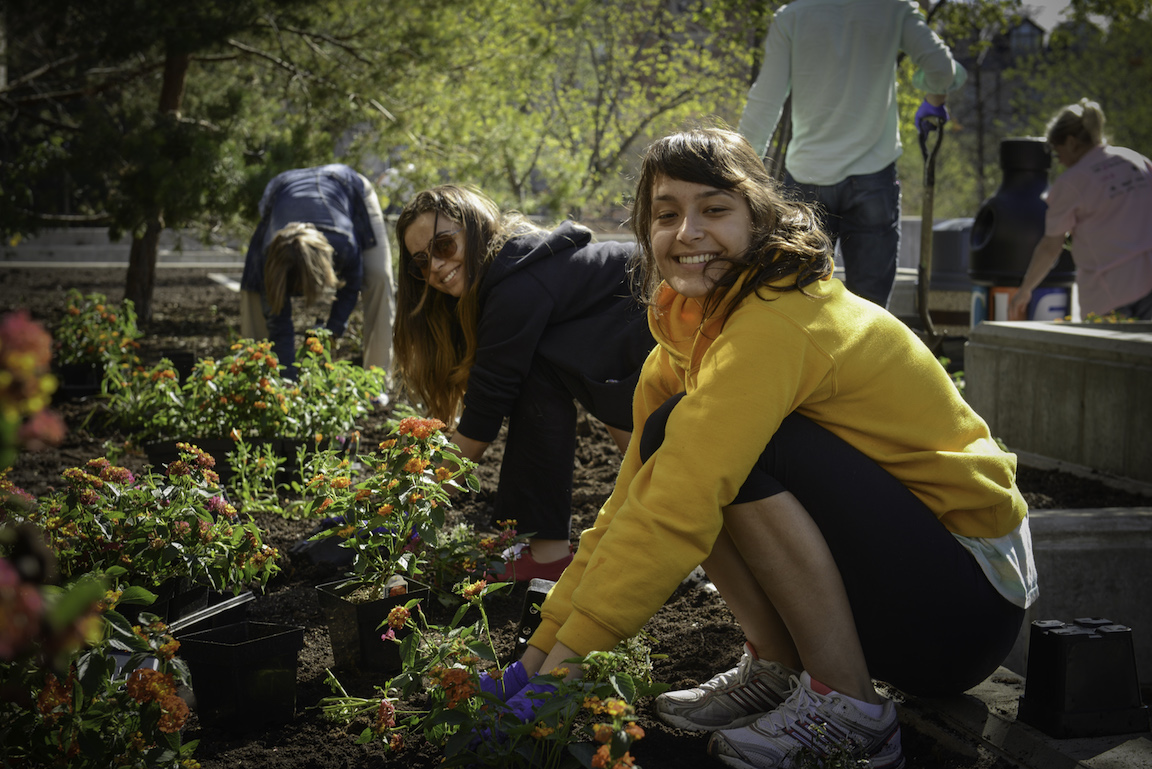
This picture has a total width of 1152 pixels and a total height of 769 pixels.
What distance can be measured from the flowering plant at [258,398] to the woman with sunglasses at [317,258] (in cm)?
38

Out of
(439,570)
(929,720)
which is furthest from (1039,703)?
(439,570)

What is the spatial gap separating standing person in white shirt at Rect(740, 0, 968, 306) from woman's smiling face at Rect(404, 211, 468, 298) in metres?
1.66

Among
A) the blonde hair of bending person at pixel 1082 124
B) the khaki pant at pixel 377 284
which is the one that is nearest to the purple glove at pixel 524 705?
A: the khaki pant at pixel 377 284

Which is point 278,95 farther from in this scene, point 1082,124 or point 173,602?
point 173,602

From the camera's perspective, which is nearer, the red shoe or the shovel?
the red shoe

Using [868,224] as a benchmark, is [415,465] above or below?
below

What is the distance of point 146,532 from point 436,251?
102cm

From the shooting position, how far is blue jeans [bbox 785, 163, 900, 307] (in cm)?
384

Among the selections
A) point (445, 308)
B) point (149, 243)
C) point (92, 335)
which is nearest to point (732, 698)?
point (445, 308)

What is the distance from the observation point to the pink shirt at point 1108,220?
485 centimetres

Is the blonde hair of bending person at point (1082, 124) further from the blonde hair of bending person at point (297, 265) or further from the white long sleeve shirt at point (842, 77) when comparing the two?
the blonde hair of bending person at point (297, 265)

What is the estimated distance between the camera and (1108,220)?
16.1 ft

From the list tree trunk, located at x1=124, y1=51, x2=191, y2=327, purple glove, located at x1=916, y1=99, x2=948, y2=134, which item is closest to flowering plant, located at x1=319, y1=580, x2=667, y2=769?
purple glove, located at x1=916, y1=99, x2=948, y2=134

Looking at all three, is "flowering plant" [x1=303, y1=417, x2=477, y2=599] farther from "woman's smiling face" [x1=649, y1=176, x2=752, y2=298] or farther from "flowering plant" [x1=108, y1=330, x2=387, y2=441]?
"flowering plant" [x1=108, y1=330, x2=387, y2=441]
